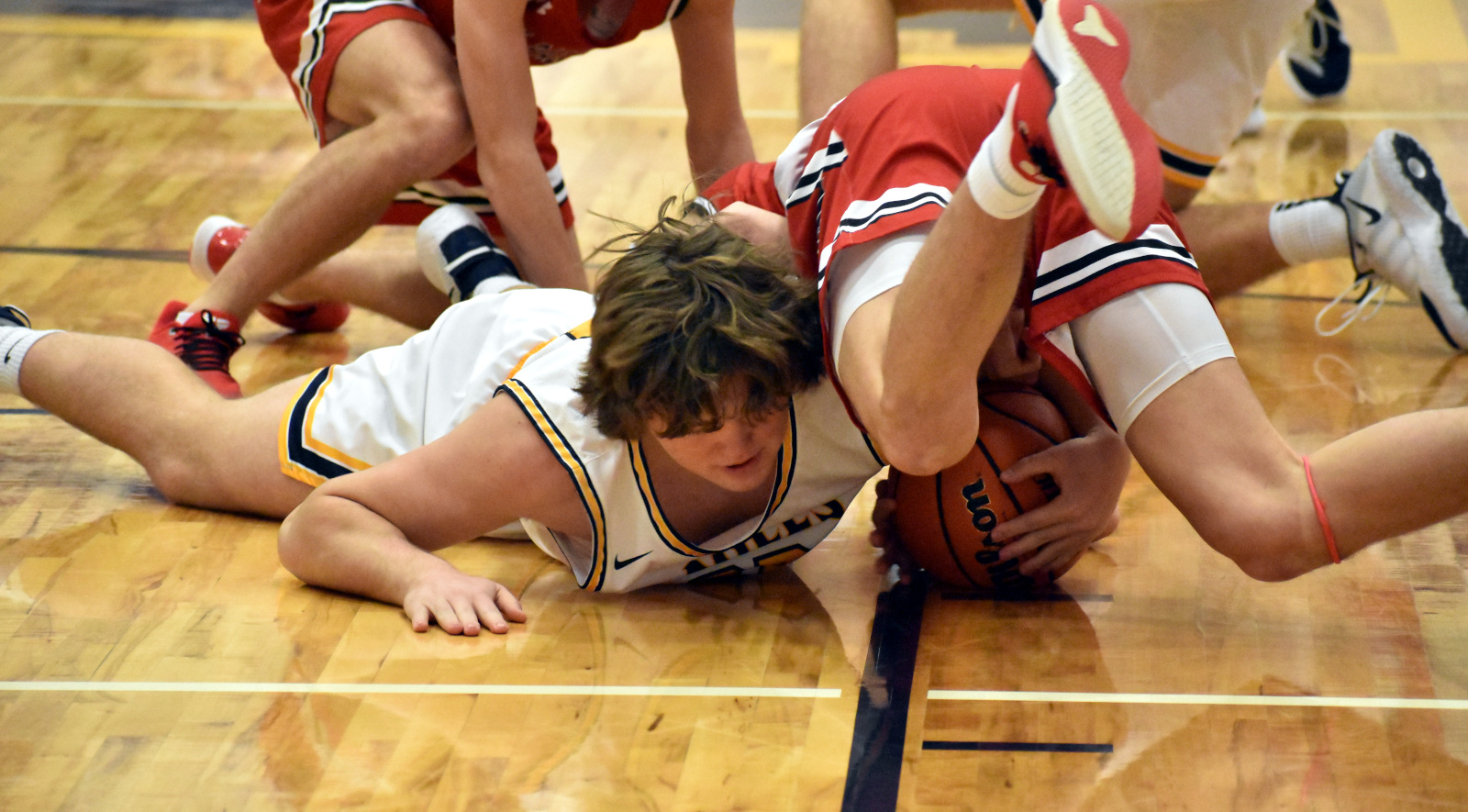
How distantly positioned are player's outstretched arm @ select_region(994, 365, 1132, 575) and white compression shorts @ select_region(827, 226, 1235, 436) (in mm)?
113

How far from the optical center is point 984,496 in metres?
2.04

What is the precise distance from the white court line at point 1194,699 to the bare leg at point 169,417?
1.09 m

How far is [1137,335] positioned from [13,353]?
1.76 meters

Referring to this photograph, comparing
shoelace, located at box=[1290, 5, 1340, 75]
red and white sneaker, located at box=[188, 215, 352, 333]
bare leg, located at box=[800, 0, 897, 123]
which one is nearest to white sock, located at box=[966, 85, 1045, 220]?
bare leg, located at box=[800, 0, 897, 123]

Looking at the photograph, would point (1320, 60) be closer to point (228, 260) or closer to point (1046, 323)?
point (1046, 323)

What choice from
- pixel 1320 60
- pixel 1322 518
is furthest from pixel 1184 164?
pixel 1320 60

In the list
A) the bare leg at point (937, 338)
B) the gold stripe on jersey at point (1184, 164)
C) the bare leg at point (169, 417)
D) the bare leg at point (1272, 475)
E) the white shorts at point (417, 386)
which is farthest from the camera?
the gold stripe on jersey at point (1184, 164)

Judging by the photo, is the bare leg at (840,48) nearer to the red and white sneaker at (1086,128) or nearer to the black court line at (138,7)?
the red and white sneaker at (1086,128)

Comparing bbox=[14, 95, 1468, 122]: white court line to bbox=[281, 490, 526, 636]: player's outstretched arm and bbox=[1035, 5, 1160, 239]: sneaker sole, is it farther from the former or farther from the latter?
bbox=[1035, 5, 1160, 239]: sneaker sole

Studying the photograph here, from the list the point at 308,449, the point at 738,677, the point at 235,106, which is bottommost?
the point at 235,106

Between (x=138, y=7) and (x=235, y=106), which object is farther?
(x=138, y=7)

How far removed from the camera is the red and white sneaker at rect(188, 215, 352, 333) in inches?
123

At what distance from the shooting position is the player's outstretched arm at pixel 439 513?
2.02m

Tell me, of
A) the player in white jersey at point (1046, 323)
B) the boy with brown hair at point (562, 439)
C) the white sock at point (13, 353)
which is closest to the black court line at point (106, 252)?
the white sock at point (13, 353)
